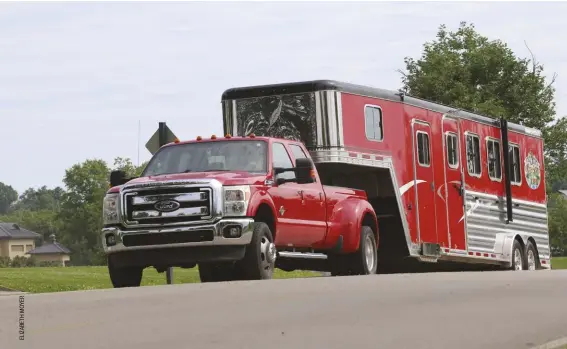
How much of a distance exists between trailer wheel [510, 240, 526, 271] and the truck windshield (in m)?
10.1

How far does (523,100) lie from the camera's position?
59.1 meters

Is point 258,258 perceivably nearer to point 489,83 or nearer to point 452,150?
point 452,150

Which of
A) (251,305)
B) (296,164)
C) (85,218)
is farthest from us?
(85,218)

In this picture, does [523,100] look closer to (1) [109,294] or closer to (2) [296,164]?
(2) [296,164]

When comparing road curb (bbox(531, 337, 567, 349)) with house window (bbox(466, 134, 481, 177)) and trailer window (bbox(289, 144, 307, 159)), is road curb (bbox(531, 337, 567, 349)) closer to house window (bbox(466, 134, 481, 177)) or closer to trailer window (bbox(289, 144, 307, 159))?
trailer window (bbox(289, 144, 307, 159))

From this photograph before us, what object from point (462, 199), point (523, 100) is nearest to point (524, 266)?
point (462, 199)

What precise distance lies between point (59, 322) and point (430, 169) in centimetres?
1365

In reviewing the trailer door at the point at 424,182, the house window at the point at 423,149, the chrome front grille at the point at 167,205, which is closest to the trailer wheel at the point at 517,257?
the trailer door at the point at 424,182

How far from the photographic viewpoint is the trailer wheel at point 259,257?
1742 cm

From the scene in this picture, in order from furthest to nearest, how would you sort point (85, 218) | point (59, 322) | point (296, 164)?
point (85, 218)
point (296, 164)
point (59, 322)

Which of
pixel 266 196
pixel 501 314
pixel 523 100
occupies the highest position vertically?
pixel 523 100

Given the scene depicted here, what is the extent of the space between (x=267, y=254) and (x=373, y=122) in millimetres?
5400

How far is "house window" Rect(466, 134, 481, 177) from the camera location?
85.2 ft

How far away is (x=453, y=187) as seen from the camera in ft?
82.5
